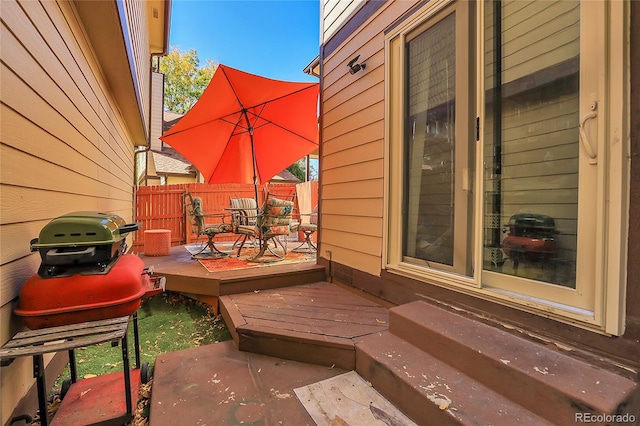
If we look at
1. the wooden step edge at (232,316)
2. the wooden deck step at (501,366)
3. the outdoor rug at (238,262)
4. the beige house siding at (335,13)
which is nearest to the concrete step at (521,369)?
the wooden deck step at (501,366)

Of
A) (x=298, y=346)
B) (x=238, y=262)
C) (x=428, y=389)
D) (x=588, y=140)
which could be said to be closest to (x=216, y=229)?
(x=238, y=262)

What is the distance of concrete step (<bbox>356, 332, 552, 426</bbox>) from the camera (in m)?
1.21

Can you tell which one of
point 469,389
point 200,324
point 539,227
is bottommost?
point 200,324

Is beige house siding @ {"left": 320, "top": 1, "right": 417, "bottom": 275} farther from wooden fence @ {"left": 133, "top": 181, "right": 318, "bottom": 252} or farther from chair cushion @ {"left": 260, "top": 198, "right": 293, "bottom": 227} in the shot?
wooden fence @ {"left": 133, "top": 181, "right": 318, "bottom": 252}

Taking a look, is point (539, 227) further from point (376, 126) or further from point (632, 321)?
point (376, 126)

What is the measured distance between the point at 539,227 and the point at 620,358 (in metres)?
0.68

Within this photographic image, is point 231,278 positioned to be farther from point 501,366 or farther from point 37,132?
point 501,366

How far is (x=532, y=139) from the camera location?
1.69m

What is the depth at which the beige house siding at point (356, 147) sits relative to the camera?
2664 millimetres

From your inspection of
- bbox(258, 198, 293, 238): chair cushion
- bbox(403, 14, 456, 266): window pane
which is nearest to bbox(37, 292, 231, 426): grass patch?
bbox(258, 198, 293, 238): chair cushion

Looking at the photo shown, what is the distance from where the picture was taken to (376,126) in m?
2.70

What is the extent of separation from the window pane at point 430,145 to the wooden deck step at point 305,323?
703 mm

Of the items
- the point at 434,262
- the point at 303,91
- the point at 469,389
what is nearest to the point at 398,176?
the point at 434,262

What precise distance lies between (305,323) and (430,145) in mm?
1699
